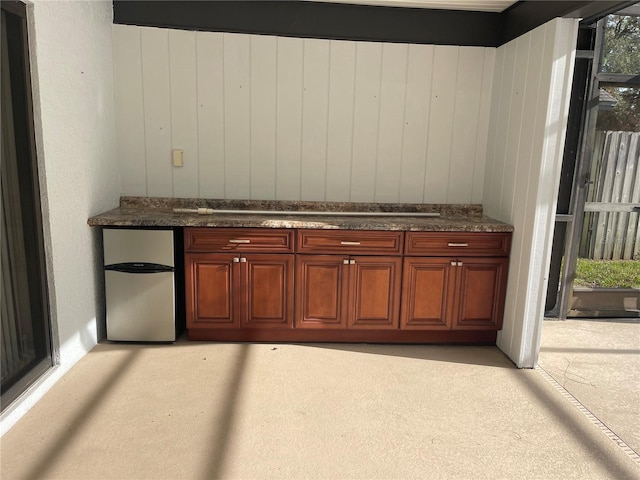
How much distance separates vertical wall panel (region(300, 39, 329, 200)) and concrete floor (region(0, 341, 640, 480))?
4.10 ft

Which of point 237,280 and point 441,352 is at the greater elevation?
point 237,280

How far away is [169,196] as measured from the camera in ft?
→ 11.3

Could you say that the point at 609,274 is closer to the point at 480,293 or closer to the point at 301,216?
the point at 480,293

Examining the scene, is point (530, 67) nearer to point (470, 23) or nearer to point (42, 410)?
point (470, 23)

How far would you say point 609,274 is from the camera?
12.6 ft

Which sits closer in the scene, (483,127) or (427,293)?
(427,293)

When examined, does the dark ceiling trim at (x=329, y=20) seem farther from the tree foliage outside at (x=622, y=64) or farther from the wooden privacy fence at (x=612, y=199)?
the wooden privacy fence at (x=612, y=199)

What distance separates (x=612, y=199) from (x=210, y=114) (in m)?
3.13

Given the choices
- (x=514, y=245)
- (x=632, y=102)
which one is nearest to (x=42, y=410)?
(x=514, y=245)

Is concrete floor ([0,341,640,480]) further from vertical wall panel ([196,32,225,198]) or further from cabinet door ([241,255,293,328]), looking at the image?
vertical wall panel ([196,32,225,198])

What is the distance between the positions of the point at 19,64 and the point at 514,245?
2906mm

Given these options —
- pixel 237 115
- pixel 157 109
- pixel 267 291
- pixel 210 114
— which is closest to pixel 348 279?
pixel 267 291

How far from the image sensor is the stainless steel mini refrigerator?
2957 mm

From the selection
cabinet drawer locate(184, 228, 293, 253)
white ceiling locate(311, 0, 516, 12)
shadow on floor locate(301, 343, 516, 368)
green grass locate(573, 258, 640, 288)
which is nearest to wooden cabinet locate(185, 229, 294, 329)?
cabinet drawer locate(184, 228, 293, 253)
